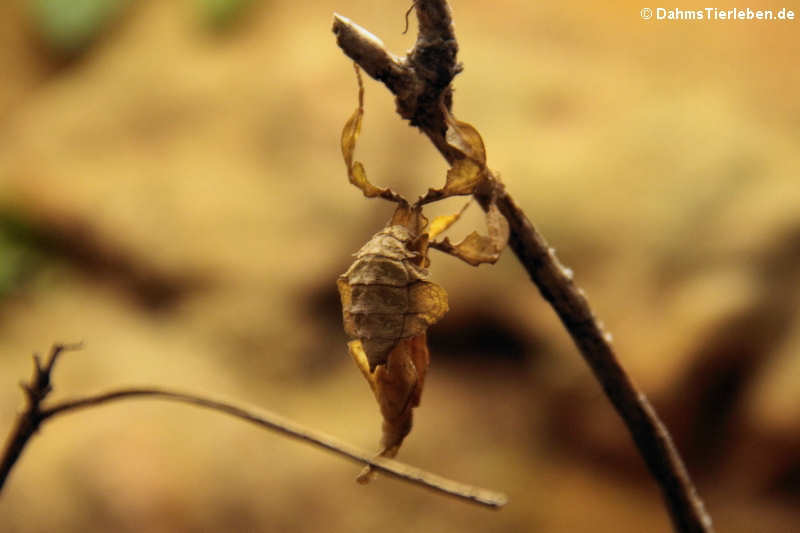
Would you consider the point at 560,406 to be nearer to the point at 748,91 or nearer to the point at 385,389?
the point at 748,91

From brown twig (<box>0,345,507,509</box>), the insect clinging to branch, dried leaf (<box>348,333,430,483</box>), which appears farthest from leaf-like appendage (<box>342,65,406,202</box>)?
brown twig (<box>0,345,507,509</box>)

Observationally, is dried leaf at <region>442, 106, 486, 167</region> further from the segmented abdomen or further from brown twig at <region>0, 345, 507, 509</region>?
brown twig at <region>0, 345, 507, 509</region>

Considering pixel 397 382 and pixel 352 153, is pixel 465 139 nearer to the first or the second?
pixel 352 153

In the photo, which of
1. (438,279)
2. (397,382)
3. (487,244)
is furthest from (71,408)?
(438,279)

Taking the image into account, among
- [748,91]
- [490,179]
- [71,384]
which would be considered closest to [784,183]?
[748,91]

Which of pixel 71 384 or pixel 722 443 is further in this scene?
pixel 71 384

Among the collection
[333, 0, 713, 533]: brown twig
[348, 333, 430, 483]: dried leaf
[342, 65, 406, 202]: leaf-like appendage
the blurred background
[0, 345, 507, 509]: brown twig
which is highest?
the blurred background

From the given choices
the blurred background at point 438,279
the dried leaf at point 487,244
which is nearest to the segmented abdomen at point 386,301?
the dried leaf at point 487,244

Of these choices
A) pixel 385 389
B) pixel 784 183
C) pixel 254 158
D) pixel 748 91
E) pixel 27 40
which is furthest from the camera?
pixel 27 40
